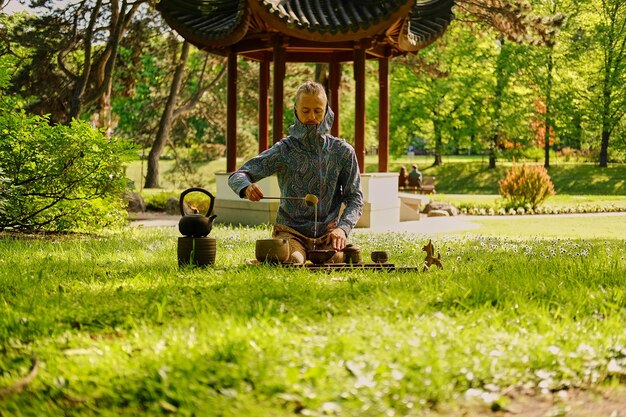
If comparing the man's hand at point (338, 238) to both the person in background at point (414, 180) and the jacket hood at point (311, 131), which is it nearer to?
the jacket hood at point (311, 131)

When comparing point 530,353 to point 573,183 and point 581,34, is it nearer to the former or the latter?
point 573,183

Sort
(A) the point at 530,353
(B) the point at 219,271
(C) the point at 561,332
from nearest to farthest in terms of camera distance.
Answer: (A) the point at 530,353 < (C) the point at 561,332 < (B) the point at 219,271

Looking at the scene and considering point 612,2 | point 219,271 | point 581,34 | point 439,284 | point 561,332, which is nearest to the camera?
point 561,332

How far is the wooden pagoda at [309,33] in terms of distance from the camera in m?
13.1

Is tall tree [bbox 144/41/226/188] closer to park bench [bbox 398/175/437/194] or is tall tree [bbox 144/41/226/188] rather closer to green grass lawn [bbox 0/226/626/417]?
park bench [bbox 398/175/437/194]

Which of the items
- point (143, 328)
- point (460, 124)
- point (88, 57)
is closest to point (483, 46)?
point (460, 124)

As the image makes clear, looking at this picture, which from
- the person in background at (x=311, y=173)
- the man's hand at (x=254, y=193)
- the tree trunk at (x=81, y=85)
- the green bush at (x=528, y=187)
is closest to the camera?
the man's hand at (x=254, y=193)

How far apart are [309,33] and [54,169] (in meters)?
5.23

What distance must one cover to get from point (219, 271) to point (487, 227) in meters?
10.3

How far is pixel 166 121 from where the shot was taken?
26.2m

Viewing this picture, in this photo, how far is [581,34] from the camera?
41156mm

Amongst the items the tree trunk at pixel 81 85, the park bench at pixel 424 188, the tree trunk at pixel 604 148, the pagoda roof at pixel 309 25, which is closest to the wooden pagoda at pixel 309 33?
the pagoda roof at pixel 309 25

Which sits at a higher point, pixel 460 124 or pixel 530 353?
pixel 460 124

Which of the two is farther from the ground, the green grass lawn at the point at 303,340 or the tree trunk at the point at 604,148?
the tree trunk at the point at 604,148
